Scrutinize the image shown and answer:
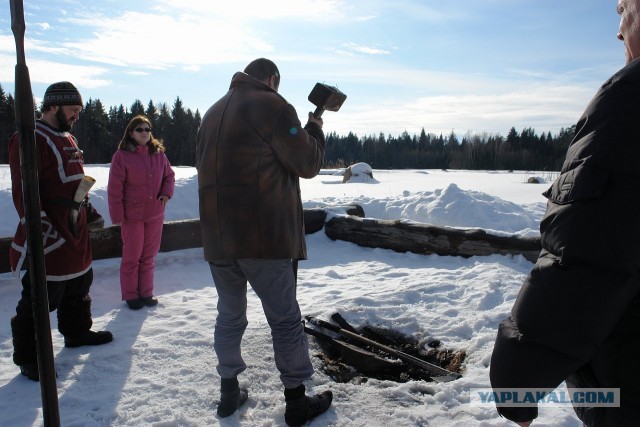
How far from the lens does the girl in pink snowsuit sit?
4660mm

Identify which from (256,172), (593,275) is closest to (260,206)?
(256,172)

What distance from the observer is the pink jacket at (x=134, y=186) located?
4641 millimetres

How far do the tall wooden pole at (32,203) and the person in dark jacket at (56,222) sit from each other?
173 cm

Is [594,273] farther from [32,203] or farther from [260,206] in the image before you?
[260,206]

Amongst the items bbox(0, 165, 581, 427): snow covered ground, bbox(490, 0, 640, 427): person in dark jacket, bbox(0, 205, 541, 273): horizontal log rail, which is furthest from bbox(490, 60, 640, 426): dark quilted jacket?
bbox(0, 205, 541, 273): horizontal log rail

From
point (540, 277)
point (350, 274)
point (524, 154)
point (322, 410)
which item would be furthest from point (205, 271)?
point (524, 154)

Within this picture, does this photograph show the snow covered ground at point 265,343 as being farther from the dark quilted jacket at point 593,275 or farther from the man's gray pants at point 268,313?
the dark quilted jacket at point 593,275

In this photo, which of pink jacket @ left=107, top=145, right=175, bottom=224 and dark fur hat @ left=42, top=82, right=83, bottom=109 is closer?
dark fur hat @ left=42, top=82, right=83, bottom=109

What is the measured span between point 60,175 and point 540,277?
3.20 meters

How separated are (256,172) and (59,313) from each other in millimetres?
2224

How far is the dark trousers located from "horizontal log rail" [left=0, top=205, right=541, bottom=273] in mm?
2068

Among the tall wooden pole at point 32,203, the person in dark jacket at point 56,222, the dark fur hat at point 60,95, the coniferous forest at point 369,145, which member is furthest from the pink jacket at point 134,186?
the coniferous forest at point 369,145

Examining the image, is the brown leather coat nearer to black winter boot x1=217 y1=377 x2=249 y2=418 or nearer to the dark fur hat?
black winter boot x1=217 y1=377 x2=249 y2=418

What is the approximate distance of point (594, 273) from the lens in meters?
1.12
